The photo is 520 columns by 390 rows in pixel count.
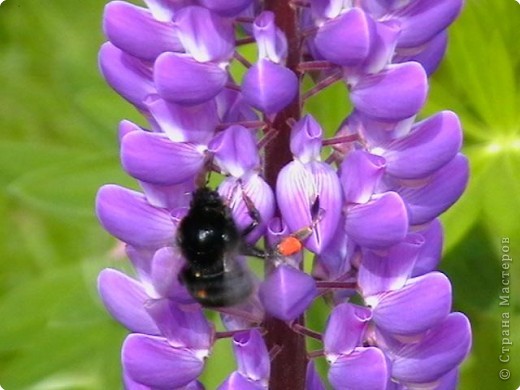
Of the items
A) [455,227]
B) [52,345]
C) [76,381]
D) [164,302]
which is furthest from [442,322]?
[76,381]

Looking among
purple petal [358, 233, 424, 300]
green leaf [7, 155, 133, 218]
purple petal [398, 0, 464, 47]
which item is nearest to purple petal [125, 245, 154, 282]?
purple petal [358, 233, 424, 300]

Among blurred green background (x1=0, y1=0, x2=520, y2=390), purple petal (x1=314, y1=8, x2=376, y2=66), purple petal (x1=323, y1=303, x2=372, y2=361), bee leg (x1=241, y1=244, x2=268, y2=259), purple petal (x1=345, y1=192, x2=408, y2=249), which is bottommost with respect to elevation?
blurred green background (x1=0, y1=0, x2=520, y2=390)

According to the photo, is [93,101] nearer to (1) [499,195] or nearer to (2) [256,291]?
(1) [499,195]

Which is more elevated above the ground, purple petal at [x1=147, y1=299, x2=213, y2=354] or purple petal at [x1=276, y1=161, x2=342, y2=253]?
purple petal at [x1=276, y1=161, x2=342, y2=253]

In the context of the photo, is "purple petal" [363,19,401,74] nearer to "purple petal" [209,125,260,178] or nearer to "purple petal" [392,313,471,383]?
"purple petal" [209,125,260,178]

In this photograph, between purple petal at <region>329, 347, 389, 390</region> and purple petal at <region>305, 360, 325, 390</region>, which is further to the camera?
purple petal at <region>305, 360, 325, 390</region>

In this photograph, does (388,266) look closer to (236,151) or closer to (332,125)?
(236,151)

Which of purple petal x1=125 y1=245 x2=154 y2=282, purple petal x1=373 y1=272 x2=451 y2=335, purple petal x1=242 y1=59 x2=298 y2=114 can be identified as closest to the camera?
purple petal x1=242 y1=59 x2=298 y2=114

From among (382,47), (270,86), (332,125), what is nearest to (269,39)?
(270,86)

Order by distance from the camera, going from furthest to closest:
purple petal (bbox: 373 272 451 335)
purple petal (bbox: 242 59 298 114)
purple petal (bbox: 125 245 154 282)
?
purple petal (bbox: 125 245 154 282), purple petal (bbox: 373 272 451 335), purple petal (bbox: 242 59 298 114)
